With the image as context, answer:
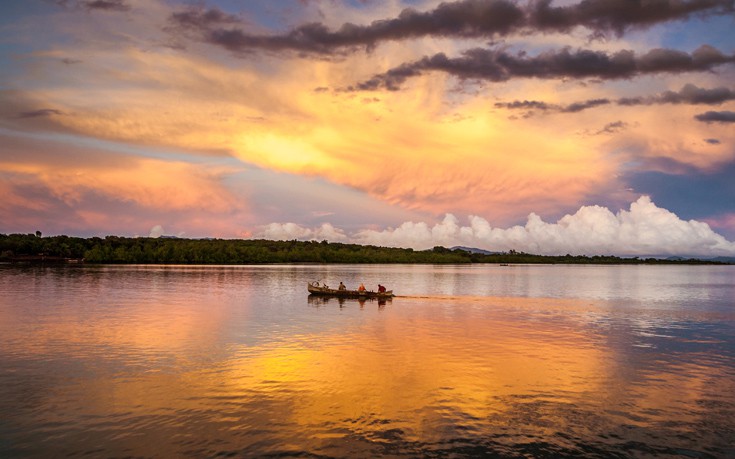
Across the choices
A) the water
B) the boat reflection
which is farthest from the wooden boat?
the water

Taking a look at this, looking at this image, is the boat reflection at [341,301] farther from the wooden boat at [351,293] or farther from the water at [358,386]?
the water at [358,386]

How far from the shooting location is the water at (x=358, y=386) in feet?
70.3

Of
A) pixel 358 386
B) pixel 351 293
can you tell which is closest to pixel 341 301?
pixel 351 293

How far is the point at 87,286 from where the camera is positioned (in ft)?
330

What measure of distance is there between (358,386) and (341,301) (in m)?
50.5

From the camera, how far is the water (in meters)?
21.4

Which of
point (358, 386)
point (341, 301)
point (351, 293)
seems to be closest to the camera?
point (358, 386)

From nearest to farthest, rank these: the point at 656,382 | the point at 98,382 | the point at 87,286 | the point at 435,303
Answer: the point at 98,382, the point at 656,382, the point at 435,303, the point at 87,286

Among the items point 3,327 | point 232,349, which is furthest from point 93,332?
point 232,349

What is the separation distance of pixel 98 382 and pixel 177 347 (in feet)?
36.4

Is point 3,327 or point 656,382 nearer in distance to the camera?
point 656,382

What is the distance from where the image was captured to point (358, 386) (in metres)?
30.0

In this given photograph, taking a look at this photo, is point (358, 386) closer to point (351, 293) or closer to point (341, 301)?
point (341, 301)

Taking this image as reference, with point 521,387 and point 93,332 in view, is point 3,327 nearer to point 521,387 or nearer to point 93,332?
point 93,332
